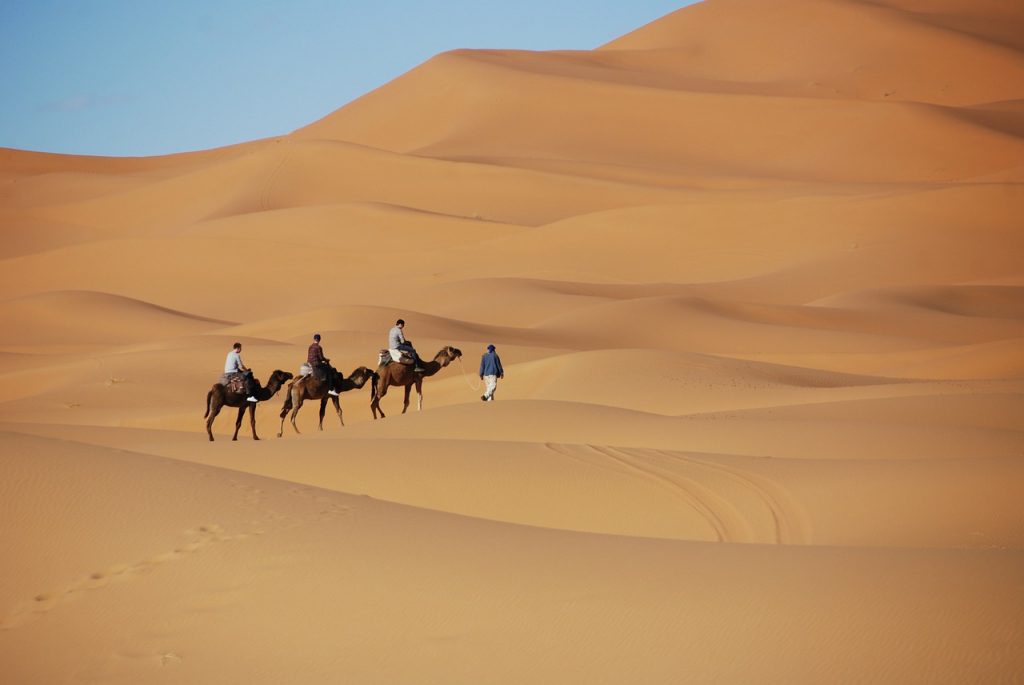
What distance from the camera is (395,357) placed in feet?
68.7

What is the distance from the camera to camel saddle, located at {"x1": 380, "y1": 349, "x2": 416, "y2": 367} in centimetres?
2088

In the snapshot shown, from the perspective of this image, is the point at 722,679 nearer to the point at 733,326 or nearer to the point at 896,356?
the point at 896,356

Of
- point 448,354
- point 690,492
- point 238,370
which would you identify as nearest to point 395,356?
point 448,354

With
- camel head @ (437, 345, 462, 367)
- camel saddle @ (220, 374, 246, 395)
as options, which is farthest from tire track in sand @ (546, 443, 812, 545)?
camel head @ (437, 345, 462, 367)

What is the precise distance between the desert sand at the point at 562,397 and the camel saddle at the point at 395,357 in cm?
165

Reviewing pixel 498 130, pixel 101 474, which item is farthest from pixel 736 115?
pixel 101 474

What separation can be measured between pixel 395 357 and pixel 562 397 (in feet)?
10.9

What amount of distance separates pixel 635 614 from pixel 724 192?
49884 mm

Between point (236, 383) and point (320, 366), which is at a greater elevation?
Answer: point (320, 366)

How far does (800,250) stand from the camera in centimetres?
4528

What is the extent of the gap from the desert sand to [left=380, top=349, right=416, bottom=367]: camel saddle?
5.42 ft

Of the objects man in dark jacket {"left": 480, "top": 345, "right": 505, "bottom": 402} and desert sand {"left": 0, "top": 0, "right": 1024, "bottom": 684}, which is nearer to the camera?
desert sand {"left": 0, "top": 0, "right": 1024, "bottom": 684}

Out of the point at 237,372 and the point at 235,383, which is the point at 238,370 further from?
the point at 235,383

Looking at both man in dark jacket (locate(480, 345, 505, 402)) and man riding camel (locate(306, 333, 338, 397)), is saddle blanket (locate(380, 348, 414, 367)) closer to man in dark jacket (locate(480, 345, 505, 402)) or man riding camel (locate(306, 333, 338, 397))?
man riding camel (locate(306, 333, 338, 397))
